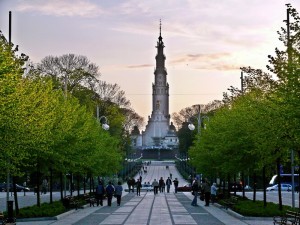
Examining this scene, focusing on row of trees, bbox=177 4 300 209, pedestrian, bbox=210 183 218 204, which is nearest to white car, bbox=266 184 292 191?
row of trees, bbox=177 4 300 209

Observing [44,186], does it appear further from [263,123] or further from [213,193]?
[263,123]

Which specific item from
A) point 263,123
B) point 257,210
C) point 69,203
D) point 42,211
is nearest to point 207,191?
point 69,203

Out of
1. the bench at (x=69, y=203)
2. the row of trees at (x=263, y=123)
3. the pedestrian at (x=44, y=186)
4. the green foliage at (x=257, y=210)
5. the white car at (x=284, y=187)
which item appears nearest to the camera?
the row of trees at (x=263, y=123)

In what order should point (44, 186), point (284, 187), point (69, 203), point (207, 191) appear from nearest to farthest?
point (69, 203) → point (207, 191) → point (44, 186) → point (284, 187)

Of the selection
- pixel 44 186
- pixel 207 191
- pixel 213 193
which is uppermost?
pixel 44 186

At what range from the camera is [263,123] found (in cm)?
2973

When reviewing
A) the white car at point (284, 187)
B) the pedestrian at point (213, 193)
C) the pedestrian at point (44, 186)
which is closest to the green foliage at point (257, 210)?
the pedestrian at point (213, 193)

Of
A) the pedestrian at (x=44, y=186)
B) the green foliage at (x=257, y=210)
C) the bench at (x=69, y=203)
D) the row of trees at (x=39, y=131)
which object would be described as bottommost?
the green foliage at (x=257, y=210)

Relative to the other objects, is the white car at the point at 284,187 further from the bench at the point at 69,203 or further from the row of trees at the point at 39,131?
the bench at the point at 69,203

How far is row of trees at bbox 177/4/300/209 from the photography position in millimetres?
24234

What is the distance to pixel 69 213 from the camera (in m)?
38.8

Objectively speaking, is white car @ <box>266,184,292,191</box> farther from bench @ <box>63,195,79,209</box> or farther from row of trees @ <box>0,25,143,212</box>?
bench @ <box>63,195,79,209</box>

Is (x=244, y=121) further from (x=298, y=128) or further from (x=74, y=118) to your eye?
(x=298, y=128)

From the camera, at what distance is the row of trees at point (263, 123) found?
954 inches
